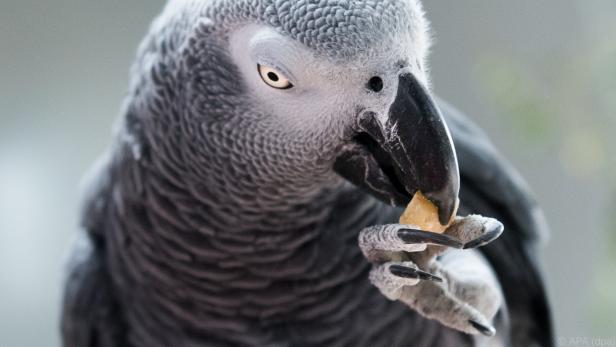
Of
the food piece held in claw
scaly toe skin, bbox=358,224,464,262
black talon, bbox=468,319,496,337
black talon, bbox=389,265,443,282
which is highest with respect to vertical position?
the food piece held in claw

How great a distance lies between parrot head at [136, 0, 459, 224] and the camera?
780mm

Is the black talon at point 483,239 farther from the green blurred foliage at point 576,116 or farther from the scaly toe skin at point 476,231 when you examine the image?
the green blurred foliage at point 576,116

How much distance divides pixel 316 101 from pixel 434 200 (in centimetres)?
19

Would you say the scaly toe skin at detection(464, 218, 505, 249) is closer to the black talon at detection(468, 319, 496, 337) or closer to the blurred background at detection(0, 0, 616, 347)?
the black talon at detection(468, 319, 496, 337)

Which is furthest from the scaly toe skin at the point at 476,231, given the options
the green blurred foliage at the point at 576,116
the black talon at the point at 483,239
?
the green blurred foliage at the point at 576,116

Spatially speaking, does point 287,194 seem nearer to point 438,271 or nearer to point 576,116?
point 438,271

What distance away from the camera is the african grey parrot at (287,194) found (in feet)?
2.61

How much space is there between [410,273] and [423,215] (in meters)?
0.09

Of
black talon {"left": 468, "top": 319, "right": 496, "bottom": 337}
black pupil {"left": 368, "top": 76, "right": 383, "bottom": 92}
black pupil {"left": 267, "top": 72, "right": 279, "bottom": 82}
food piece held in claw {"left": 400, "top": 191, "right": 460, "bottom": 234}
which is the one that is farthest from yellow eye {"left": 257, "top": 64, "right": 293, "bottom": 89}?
black talon {"left": 468, "top": 319, "right": 496, "bottom": 337}

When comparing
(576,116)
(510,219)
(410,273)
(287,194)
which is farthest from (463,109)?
(410,273)

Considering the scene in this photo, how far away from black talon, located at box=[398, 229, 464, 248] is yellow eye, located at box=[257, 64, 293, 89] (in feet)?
0.76

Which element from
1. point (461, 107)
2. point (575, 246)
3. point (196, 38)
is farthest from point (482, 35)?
point (196, 38)

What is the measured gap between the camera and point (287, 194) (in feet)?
3.26

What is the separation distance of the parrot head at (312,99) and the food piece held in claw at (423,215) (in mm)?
15
